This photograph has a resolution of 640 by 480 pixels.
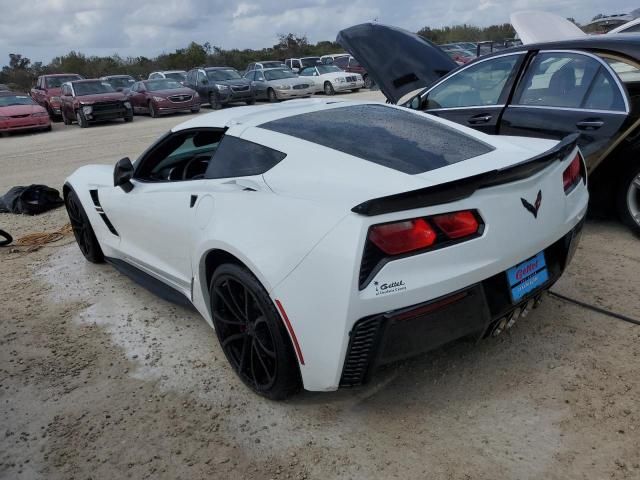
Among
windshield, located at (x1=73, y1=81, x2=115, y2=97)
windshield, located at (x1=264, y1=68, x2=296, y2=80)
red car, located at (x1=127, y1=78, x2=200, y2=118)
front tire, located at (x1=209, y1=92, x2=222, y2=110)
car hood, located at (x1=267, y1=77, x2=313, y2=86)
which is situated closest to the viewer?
windshield, located at (x1=73, y1=81, x2=115, y2=97)

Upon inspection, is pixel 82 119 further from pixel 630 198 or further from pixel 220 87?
pixel 630 198

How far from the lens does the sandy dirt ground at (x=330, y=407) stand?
7.75ft

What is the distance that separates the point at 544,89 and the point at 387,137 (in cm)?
261

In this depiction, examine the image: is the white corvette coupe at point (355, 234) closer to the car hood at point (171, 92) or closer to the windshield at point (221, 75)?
the car hood at point (171, 92)

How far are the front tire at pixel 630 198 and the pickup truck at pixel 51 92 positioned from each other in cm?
2006

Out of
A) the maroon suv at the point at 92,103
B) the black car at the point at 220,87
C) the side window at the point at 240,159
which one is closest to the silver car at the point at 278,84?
the black car at the point at 220,87

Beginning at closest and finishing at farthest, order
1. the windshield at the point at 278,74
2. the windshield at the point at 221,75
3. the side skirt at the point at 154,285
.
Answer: the side skirt at the point at 154,285 < the windshield at the point at 221,75 < the windshield at the point at 278,74

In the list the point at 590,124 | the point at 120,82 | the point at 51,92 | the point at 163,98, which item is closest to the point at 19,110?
the point at 163,98

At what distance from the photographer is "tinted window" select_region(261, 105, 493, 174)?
2.69 m

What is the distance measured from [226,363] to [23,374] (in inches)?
48.4

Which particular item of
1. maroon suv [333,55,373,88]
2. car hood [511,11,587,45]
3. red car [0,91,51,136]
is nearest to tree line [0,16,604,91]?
maroon suv [333,55,373,88]

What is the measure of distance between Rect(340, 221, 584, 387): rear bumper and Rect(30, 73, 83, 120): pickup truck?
2085 cm

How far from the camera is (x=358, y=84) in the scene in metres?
23.8

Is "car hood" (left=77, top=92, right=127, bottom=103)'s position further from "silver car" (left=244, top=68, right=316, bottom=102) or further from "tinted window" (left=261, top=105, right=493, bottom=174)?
"tinted window" (left=261, top=105, right=493, bottom=174)
